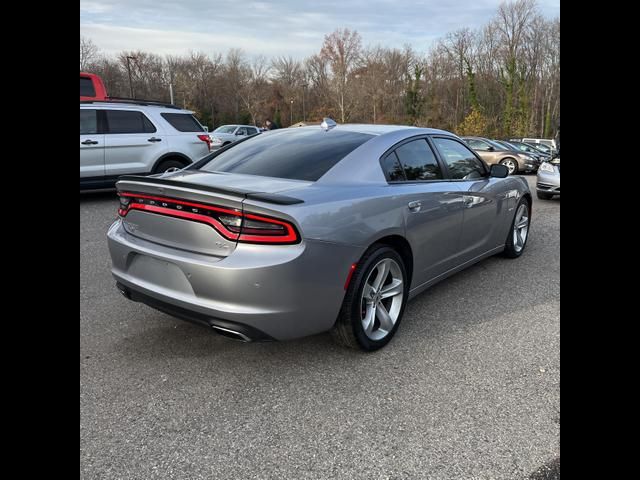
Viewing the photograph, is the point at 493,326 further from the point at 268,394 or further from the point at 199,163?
the point at 199,163

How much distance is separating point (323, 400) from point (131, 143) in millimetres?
7411

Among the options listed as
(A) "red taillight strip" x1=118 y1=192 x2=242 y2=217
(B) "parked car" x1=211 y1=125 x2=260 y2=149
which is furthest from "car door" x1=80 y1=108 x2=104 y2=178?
(B) "parked car" x1=211 y1=125 x2=260 y2=149

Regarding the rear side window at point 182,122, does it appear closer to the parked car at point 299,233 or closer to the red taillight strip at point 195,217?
the parked car at point 299,233

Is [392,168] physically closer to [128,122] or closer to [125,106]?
[128,122]

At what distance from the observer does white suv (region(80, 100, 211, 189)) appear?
836 centimetres

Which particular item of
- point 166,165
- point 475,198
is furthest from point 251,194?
point 166,165

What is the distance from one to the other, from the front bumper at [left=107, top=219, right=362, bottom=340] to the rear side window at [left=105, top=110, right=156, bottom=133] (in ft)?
21.6

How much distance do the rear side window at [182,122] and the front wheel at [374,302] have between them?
7.20m

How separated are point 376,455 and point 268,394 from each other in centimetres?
76

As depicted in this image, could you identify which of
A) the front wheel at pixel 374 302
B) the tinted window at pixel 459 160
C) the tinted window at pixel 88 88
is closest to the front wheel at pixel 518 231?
the tinted window at pixel 459 160
